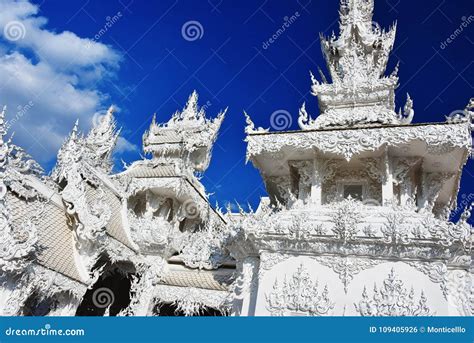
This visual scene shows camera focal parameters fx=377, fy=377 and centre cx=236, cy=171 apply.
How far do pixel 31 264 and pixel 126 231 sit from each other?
14.6 feet

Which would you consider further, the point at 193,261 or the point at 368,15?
Result: the point at 368,15

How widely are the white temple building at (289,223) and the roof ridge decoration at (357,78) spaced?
0.05m

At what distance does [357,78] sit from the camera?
40.3 feet

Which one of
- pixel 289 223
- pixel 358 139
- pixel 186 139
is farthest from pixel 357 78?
pixel 186 139

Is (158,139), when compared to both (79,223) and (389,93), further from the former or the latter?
(389,93)

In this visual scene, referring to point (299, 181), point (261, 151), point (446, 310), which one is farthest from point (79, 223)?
point (446, 310)

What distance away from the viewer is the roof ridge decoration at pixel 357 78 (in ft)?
36.2

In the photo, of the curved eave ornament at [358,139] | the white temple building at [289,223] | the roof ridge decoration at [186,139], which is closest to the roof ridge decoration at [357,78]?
the white temple building at [289,223]

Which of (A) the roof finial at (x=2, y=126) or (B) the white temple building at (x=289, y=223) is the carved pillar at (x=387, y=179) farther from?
(A) the roof finial at (x=2, y=126)

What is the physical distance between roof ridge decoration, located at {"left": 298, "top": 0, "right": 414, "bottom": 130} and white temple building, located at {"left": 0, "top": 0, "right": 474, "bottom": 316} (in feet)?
0.16

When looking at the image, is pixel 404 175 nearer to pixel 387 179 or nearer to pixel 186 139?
pixel 387 179

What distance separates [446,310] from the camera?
22.7 ft

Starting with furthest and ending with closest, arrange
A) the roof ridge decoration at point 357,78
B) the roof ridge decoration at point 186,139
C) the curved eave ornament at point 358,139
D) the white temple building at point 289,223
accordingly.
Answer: the roof ridge decoration at point 186,139, the roof ridge decoration at point 357,78, the curved eave ornament at point 358,139, the white temple building at point 289,223
